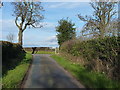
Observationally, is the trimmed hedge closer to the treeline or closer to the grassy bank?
the grassy bank

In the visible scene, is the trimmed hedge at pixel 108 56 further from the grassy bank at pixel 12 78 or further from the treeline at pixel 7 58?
the treeline at pixel 7 58

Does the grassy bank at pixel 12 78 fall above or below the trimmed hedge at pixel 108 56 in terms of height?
below

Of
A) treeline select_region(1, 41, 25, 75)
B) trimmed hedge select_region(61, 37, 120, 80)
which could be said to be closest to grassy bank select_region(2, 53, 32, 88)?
treeline select_region(1, 41, 25, 75)

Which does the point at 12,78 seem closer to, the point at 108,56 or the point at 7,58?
the point at 108,56

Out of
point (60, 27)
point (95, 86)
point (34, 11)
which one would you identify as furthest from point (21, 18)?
point (95, 86)

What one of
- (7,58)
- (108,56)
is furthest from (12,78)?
(7,58)

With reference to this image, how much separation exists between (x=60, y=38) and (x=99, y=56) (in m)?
30.1

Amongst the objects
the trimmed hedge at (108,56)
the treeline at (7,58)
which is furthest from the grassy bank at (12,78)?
the trimmed hedge at (108,56)

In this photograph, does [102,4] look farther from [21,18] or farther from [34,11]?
[21,18]

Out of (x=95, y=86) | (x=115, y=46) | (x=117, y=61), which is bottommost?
(x=95, y=86)

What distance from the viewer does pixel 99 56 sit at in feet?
40.5

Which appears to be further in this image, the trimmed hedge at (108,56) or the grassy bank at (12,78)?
the trimmed hedge at (108,56)

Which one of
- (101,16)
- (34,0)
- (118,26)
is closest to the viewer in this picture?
(118,26)

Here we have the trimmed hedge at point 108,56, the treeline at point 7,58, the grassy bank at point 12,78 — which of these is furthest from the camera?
the treeline at point 7,58
